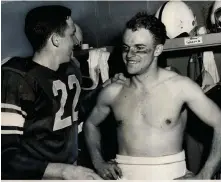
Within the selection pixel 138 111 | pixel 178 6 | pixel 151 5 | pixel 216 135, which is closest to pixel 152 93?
pixel 138 111

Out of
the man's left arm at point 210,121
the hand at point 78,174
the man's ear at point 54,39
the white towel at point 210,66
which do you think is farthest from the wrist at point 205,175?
the man's ear at point 54,39

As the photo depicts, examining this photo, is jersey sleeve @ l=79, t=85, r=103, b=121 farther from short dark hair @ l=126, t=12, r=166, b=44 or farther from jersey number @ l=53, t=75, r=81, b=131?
short dark hair @ l=126, t=12, r=166, b=44

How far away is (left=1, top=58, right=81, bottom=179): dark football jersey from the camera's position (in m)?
1.04

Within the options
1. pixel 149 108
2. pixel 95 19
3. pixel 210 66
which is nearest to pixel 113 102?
pixel 149 108

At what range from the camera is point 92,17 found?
1928 millimetres

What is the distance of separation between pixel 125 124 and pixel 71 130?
24cm

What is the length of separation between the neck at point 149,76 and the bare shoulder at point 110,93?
94 mm

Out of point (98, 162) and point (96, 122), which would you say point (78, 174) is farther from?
point (96, 122)

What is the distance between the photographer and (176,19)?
135cm

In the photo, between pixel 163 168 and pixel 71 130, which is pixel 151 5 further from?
pixel 163 168

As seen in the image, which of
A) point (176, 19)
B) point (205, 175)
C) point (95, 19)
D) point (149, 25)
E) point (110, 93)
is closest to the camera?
point (205, 175)

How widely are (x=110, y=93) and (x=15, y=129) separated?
40 centimetres

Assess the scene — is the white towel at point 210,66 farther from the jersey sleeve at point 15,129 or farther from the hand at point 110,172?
the jersey sleeve at point 15,129

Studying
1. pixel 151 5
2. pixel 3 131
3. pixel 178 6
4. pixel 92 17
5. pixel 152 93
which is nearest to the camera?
A: pixel 3 131
